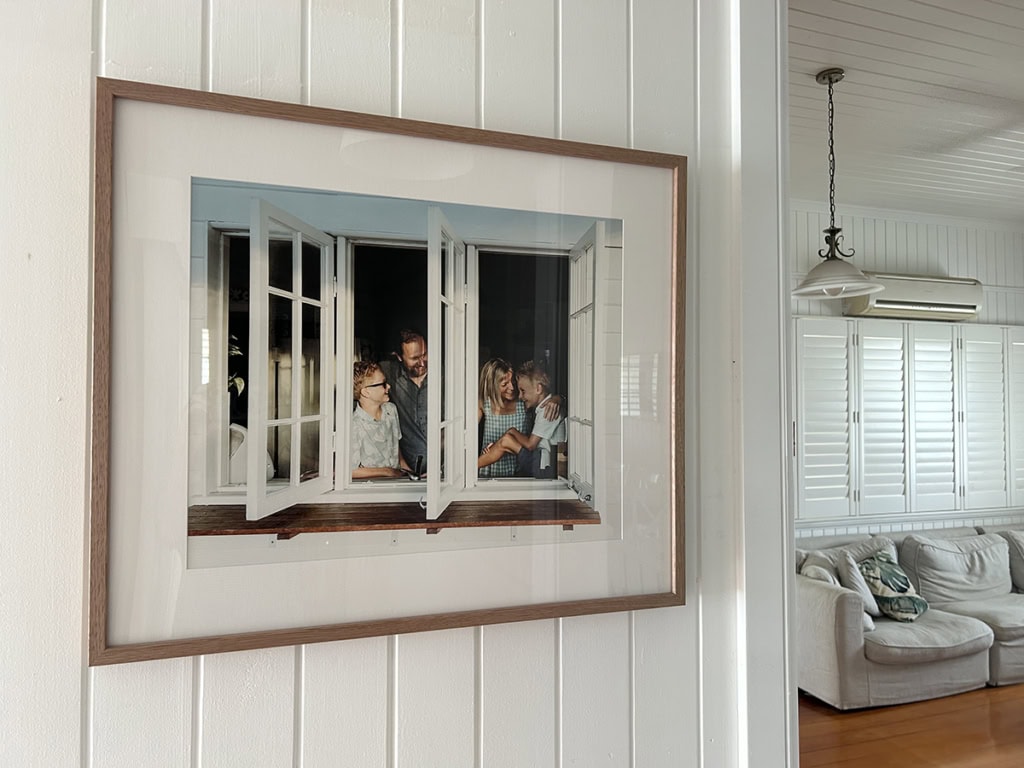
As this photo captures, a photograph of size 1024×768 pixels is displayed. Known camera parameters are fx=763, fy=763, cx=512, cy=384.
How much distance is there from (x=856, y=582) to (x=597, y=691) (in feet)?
11.1

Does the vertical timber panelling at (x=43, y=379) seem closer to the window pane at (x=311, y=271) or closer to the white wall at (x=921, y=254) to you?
the window pane at (x=311, y=271)

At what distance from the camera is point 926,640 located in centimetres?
377

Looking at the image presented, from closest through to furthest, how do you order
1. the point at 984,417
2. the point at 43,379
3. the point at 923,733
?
the point at 43,379 → the point at 923,733 → the point at 984,417

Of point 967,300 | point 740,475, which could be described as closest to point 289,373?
point 740,475

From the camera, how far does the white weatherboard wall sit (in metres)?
0.86

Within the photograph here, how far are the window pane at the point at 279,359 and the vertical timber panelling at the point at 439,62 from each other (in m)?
0.32

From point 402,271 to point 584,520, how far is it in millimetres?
426

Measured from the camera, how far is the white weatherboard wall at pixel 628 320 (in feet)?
2.84

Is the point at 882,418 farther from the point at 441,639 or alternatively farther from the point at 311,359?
the point at 311,359

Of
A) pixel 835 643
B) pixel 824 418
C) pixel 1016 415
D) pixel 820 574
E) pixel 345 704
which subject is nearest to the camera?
pixel 345 704

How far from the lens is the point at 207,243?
35.8 inches

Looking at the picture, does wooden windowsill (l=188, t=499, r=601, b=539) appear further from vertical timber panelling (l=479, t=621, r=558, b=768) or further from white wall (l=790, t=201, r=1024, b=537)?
white wall (l=790, t=201, r=1024, b=537)

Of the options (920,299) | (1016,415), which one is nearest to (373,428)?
(920,299)

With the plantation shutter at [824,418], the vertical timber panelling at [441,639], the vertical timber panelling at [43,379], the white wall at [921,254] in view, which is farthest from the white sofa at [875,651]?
the vertical timber panelling at [43,379]
